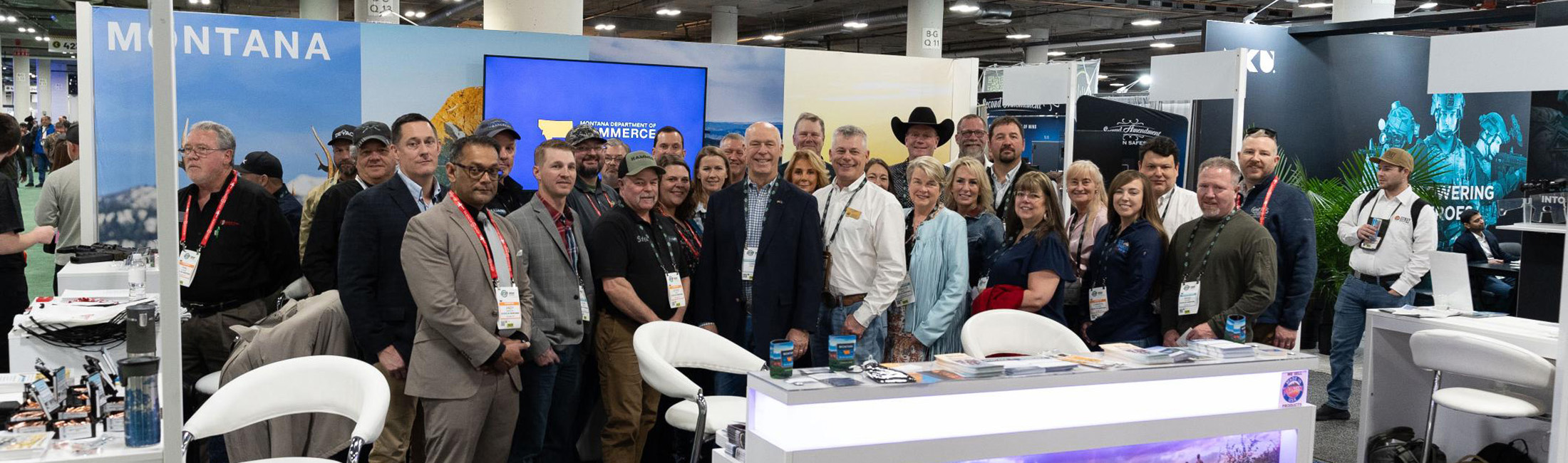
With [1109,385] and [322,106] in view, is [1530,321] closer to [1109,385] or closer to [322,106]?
[1109,385]

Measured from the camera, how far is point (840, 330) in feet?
13.2

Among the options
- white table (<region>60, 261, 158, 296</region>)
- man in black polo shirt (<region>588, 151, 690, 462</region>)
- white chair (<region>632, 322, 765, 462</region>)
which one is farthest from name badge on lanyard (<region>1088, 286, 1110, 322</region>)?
white table (<region>60, 261, 158, 296</region>)

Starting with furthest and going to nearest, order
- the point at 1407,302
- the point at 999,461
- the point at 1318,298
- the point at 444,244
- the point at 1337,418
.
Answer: the point at 1318,298, the point at 1407,302, the point at 1337,418, the point at 444,244, the point at 999,461

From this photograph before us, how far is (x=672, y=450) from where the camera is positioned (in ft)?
13.6

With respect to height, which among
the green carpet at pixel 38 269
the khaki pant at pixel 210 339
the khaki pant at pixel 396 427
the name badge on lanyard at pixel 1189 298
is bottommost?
the green carpet at pixel 38 269

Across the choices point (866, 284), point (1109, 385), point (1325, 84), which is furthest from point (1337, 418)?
point (1325, 84)

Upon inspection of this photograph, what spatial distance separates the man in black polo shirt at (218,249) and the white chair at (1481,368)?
4.02 meters

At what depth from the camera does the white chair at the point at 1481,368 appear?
11.5 feet

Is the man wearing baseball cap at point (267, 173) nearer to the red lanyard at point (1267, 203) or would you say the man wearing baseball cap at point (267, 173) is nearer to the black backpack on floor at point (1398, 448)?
the red lanyard at point (1267, 203)

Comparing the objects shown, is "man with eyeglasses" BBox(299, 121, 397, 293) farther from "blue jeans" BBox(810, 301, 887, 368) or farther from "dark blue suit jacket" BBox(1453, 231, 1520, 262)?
"dark blue suit jacket" BBox(1453, 231, 1520, 262)

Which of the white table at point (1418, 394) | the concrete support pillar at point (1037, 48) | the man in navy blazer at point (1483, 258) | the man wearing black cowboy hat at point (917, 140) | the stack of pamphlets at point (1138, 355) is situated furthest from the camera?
the concrete support pillar at point (1037, 48)

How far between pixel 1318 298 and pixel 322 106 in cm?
637

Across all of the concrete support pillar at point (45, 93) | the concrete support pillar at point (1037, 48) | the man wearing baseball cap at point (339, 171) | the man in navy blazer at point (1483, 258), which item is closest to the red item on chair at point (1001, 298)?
the man wearing baseball cap at point (339, 171)

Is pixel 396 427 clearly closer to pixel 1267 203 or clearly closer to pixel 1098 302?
pixel 1098 302
